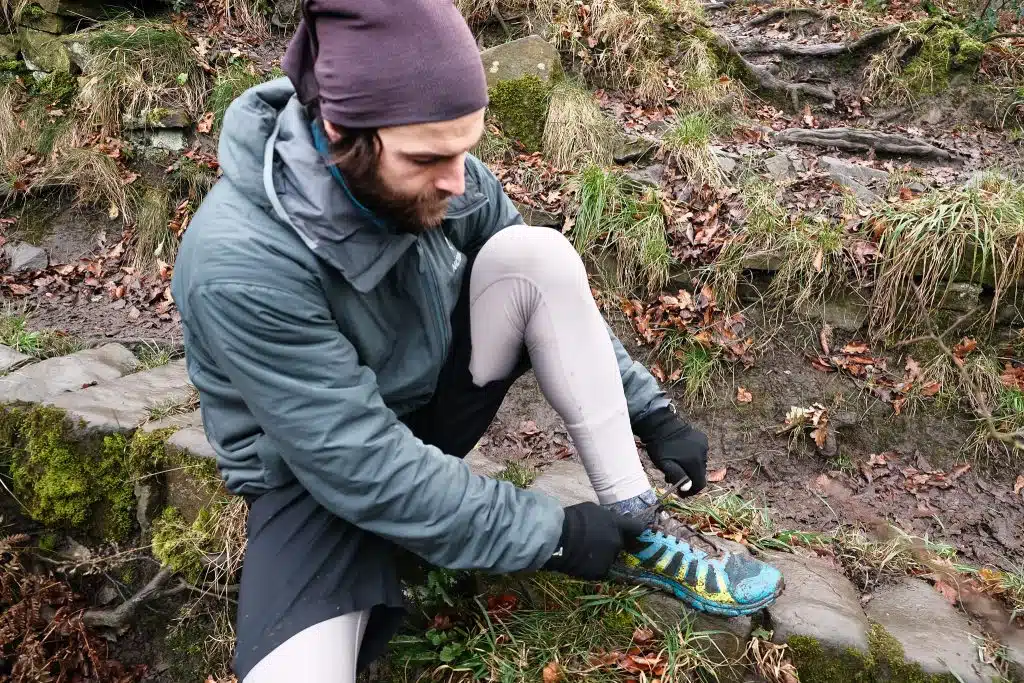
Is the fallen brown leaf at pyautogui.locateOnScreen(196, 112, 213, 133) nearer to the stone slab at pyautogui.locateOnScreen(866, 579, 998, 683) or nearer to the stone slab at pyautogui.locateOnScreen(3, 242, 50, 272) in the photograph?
the stone slab at pyautogui.locateOnScreen(3, 242, 50, 272)

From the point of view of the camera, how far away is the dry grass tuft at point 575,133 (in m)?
4.71

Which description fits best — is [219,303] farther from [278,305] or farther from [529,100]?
[529,100]

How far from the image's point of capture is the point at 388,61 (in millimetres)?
1339

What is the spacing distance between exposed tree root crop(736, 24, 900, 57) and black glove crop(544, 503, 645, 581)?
602 centimetres

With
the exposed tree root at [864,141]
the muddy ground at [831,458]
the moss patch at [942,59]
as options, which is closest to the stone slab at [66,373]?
the muddy ground at [831,458]

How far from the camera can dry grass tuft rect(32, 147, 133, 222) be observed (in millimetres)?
4965

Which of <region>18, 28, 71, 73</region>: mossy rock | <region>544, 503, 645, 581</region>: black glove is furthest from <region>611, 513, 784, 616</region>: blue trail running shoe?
<region>18, 28, 71, 73</region>: mossy rock

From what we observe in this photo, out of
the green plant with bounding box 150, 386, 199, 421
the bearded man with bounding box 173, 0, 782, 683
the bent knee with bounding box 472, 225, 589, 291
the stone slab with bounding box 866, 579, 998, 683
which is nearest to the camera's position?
the bearded man with bounding box 173, 0, 782, 683

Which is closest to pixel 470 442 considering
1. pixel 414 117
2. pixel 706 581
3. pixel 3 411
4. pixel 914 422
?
pixel 706 581

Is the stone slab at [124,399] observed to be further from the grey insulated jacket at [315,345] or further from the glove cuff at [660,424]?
the glove cuff at [660,424]

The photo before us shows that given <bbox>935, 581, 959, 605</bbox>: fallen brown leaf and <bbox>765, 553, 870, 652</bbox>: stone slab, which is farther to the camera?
<bbox>935, 581, 959, 605</bbox>: fallen brown leaf

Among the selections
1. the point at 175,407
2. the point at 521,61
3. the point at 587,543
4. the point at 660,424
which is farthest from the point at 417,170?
the point at 521,61

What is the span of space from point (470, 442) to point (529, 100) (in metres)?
3.51

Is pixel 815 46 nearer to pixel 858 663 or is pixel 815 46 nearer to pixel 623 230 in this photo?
pixel 623 230
